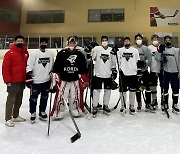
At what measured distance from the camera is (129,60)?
3668 mm

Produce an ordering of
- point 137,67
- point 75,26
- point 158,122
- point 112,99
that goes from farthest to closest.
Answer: point 75,26 < point 112,99 < point 137,67 < point 158,122

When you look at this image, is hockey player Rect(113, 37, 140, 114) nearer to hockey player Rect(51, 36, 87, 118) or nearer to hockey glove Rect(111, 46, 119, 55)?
hockey glove Rect(111, 46, 119, 55)

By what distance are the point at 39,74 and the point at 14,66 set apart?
40cm

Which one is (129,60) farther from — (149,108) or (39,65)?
(39,65)

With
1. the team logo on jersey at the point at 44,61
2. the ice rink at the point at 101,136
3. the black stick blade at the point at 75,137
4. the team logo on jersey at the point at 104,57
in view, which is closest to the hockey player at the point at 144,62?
the ice rink at the point at 101,136

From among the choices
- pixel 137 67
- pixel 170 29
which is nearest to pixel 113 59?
pixel 137 67

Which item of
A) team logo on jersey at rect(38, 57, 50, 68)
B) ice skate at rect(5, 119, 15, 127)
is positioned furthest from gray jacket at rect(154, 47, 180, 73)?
ice skate at rect(5, 119, 15, 127)

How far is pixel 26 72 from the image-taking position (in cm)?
Result: 326

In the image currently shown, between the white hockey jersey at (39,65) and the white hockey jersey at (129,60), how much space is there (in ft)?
4.27

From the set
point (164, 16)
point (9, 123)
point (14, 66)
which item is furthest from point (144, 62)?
point (164, 16)

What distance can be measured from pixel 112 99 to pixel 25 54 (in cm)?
235

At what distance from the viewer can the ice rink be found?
96.5 inches

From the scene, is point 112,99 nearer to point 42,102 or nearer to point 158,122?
point 158,122

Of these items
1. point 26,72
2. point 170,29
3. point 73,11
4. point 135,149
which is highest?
point 73,11
